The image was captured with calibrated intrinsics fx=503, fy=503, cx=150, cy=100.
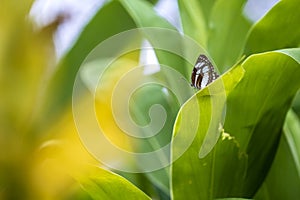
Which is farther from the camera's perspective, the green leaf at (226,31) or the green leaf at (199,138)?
the green leaf at (226,31)

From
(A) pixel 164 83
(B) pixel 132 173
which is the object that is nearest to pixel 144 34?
(A) pixel 164 83

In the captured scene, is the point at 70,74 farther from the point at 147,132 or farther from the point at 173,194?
the point at 173,194

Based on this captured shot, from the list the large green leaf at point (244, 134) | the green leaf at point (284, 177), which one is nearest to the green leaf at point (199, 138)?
the large green leaf at point (244, 134)

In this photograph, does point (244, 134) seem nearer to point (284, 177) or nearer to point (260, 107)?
point (260, 107)

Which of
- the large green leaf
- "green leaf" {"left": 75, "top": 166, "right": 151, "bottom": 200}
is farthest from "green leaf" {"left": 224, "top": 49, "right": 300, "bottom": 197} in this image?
"green leaf" {"left": 75, "top": 166, "right": 151, "bottom": 200}

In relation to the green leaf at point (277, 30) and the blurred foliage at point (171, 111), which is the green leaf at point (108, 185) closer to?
the blurred foliage at point (171, 111)
